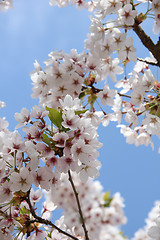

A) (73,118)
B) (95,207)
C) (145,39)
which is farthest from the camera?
(95,207)

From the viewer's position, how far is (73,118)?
1718 mm

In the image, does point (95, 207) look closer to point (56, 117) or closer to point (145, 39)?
point (145, 39)

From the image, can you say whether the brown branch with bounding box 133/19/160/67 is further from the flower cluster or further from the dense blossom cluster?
the flower cluster

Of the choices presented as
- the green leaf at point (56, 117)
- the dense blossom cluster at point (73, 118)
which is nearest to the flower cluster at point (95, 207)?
the dense blossom cluster at point (73, 118)

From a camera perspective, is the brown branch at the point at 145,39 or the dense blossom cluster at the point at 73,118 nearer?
the dense blossom cluster at the point at 73,118

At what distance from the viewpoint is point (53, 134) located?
1859 millimetres

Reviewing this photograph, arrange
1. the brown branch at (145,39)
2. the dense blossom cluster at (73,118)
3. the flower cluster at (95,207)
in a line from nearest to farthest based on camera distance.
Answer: the dense blossom cluster at (73,118), the brown branch at (145,39), the flower cluster at (95,207)

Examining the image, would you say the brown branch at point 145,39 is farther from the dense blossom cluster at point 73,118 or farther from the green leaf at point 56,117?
the green leaf at point 56,117

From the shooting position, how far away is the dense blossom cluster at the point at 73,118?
1734mm

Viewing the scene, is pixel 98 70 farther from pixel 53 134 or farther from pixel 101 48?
pixel 53 134

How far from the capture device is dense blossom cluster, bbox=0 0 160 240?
1.73m

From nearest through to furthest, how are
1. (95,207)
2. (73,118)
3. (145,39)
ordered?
1. (73,118)
2. (145,39)
3. (95,207)

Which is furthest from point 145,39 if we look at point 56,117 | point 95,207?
point 95,207

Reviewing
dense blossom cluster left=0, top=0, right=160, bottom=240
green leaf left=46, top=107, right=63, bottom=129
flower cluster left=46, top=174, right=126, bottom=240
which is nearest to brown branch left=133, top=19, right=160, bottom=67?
dense blossom cluster left=0, top=0, right=160, bottom=240
